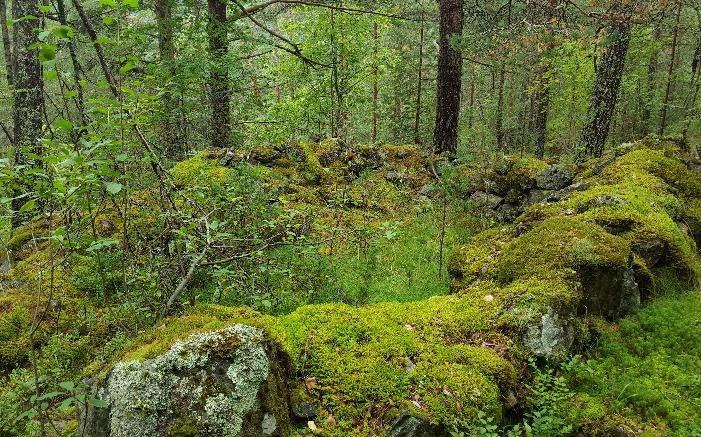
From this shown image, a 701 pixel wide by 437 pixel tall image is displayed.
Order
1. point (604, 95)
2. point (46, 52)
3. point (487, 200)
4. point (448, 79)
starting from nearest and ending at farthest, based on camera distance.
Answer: point (46, 52), point (487, 200), point (604, 95), point (448, 79)

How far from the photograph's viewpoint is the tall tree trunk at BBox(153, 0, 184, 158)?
6879 mm

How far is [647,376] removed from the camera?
13.2 feet

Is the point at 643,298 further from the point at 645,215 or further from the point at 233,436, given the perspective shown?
the point at 233,436

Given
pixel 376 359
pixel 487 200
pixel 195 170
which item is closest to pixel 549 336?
pixel 376 359

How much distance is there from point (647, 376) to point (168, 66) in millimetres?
7239

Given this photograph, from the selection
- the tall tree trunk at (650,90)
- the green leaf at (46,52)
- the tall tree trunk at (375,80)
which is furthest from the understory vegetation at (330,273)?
the tall tree trunk at (650,90)

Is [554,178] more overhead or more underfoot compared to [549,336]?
more overhead

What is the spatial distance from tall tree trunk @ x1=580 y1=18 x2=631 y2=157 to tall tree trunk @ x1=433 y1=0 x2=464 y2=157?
287 cm

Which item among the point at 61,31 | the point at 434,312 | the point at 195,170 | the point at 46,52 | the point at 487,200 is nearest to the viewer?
the point at 46,52

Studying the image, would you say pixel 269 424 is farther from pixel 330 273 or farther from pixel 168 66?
pixel 168 66

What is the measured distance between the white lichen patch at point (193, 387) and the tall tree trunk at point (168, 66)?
271cm

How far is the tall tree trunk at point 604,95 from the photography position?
8898 mm

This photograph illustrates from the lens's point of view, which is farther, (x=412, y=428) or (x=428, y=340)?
(x=428, y=340)

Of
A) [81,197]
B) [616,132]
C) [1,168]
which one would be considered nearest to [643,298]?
[81,197]
